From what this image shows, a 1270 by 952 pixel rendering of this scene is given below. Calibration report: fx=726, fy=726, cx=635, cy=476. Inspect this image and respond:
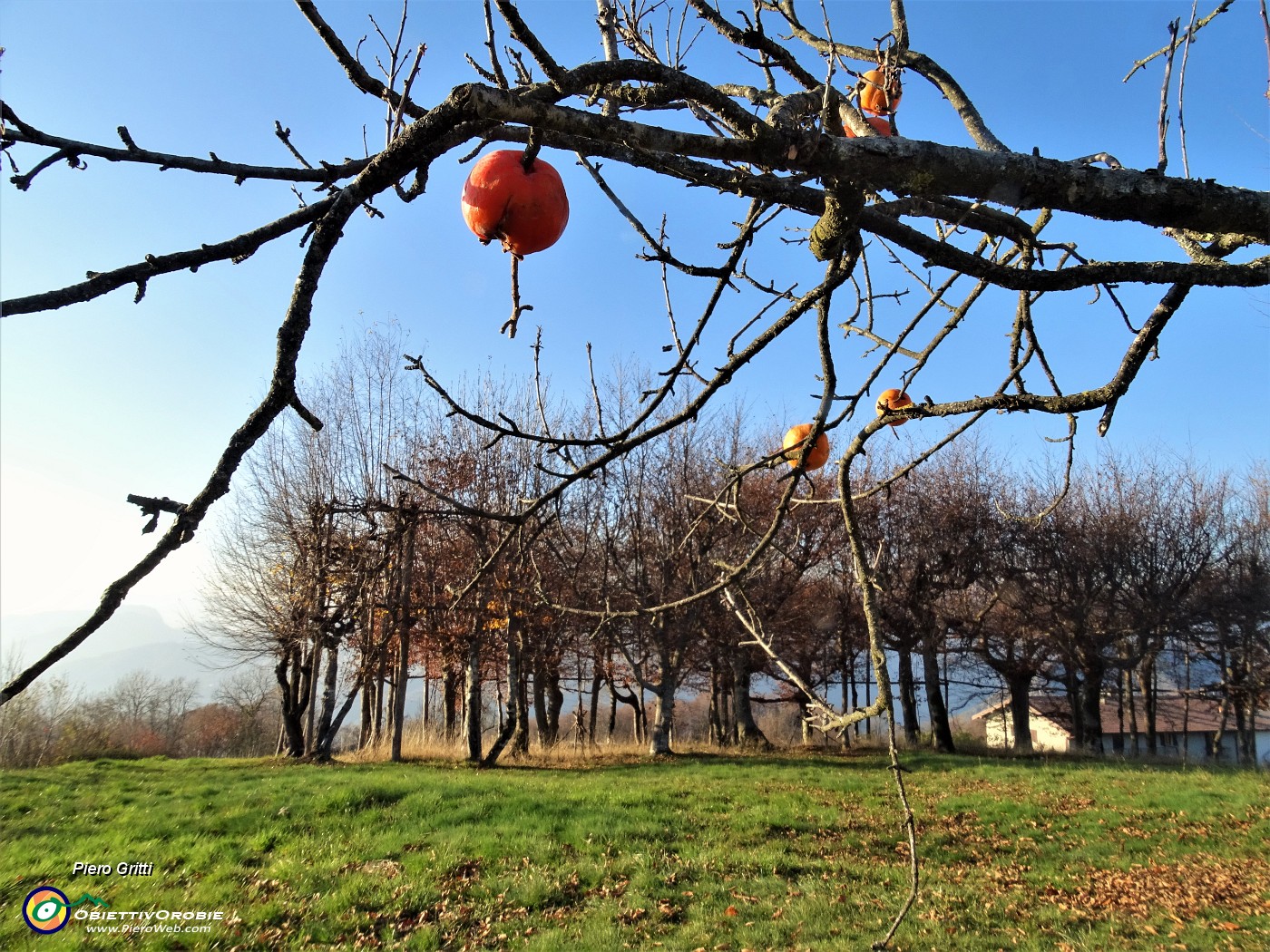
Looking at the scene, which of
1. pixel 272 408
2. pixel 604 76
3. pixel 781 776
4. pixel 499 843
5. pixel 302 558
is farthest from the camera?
pixel 302 558

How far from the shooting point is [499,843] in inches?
252

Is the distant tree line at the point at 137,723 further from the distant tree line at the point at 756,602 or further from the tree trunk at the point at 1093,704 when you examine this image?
the tree trunk at the point at 1093,704

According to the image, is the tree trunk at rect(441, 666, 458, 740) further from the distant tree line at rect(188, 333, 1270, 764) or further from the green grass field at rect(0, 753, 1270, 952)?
the green grass field at rect(0, 753, 1270, 952)

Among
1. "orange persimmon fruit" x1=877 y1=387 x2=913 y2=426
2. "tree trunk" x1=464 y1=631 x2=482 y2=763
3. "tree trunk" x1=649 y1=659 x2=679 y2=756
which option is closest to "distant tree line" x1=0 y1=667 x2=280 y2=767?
"tree trunk" x1=464 y1=631 x2=482 y2=763

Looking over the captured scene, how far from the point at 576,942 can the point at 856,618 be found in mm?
19033

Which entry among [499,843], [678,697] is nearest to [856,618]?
[678,697]

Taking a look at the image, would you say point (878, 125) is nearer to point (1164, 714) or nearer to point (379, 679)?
point (379, 679)

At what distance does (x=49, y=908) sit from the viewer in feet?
16.1

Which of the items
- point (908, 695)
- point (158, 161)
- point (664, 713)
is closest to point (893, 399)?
point (158, 161)

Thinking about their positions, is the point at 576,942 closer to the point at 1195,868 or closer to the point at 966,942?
the point at 966,942

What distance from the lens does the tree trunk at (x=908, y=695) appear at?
20891 millimetres

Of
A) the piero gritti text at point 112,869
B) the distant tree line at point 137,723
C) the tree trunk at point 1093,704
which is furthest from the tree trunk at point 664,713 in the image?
the tree trunk at point 1093,704

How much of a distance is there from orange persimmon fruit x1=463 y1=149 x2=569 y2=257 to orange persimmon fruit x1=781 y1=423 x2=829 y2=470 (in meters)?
1.01

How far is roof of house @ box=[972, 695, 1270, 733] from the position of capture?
84.0 ft
